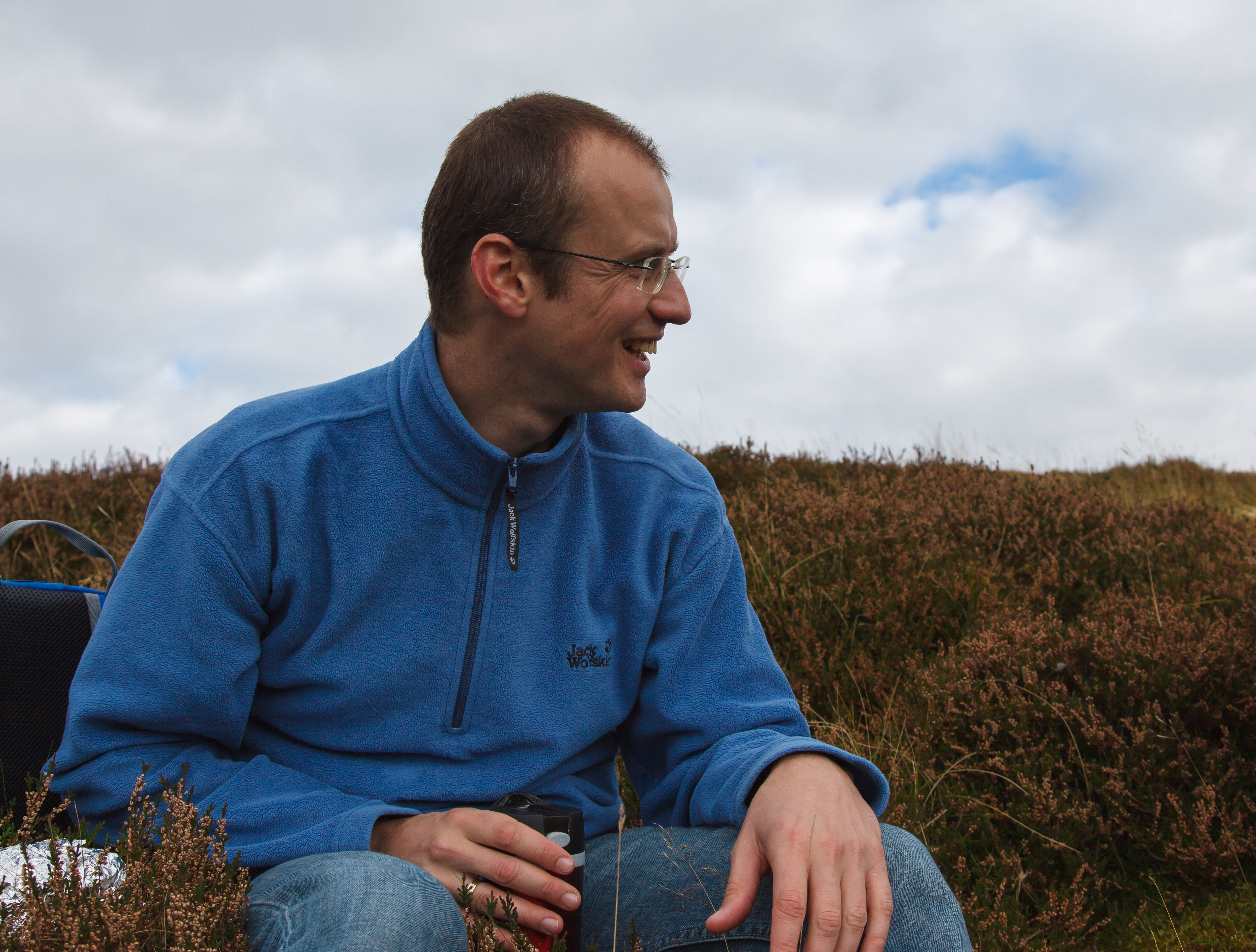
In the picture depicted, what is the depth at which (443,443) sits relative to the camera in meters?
2.27

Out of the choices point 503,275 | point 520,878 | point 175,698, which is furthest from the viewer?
point 503,275

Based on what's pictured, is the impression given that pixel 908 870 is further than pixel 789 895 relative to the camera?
Yes

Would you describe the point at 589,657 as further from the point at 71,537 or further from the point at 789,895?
the point at 71,537

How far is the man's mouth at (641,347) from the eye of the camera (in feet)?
8.10

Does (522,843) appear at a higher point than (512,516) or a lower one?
lower

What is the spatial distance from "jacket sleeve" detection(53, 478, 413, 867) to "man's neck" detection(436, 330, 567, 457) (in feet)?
2.17

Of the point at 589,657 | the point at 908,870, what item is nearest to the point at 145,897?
the point at 589,657

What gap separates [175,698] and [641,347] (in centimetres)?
129

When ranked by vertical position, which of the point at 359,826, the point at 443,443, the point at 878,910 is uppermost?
the point at 443,443

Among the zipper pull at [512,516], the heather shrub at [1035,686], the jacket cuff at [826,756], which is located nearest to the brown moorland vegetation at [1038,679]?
the heather shrub at [1035,686]

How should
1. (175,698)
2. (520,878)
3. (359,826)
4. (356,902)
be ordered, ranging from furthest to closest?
1. (175,698)
2. (359,826)
3. (520,878)
4. (356,902)

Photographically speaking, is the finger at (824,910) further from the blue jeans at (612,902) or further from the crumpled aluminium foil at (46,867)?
the crumpled aluminium foil at (46,867)

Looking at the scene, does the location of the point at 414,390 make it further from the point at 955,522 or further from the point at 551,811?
the point at 955,522

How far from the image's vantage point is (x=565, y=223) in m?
2.37
